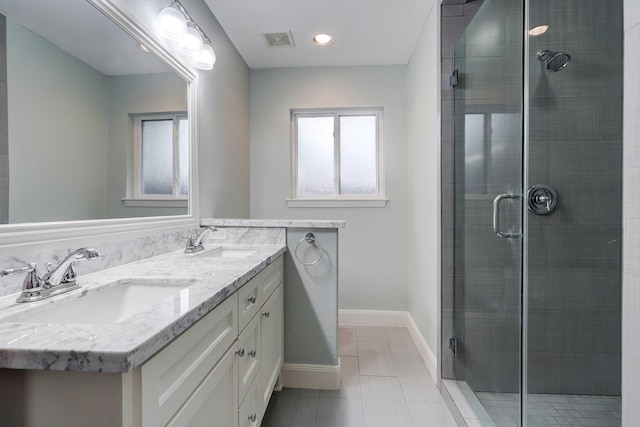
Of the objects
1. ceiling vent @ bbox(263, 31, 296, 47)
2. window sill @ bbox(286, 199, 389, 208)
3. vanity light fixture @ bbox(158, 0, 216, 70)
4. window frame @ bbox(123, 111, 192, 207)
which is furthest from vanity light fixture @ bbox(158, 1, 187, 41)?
window sill @ bbox(286, 199, 389, 208)

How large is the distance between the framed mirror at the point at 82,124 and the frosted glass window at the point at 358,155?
164 cm

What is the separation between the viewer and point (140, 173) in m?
1.29

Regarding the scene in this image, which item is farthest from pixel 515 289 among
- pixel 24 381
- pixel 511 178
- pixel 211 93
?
pixel 211 93

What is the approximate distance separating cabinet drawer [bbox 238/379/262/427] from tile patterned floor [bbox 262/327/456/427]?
35 cm

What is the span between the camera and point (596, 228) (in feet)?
4.93

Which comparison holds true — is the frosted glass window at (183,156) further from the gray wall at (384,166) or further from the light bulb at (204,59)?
the gray wall at (384,166)

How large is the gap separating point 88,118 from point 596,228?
2.24 meters

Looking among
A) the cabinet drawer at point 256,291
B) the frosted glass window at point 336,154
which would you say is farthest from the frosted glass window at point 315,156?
the cabinet drawer at point 256,291

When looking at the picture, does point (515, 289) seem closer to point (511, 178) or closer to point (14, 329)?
point (511, 178)

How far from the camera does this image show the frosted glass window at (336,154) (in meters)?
2.86

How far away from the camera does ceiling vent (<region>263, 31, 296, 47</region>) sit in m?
2.27

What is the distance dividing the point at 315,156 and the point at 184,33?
5.10ft

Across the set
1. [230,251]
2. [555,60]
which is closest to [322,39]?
[555,60]

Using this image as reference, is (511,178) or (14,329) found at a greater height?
(511,178)
